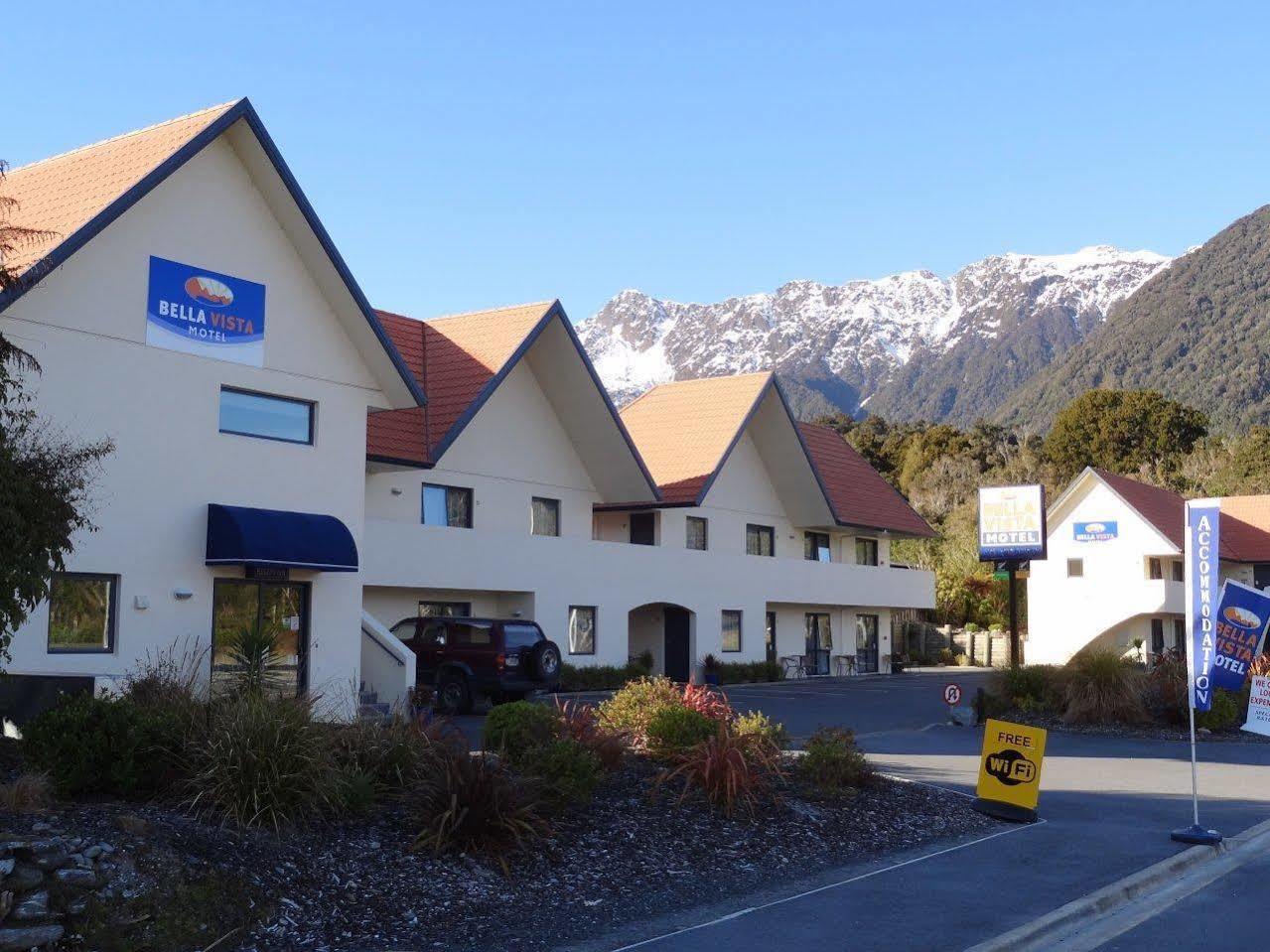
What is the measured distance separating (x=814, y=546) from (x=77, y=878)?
39410 mm

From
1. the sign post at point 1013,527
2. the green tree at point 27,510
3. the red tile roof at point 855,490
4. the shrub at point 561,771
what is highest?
the red tile roof at point 855,490

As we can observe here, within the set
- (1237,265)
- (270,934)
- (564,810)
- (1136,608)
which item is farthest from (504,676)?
(1237,265)

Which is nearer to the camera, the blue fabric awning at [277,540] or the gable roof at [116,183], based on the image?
the gable roof at [116,183]

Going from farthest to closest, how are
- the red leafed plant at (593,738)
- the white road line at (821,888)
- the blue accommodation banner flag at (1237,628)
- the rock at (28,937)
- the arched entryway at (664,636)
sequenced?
1. the arched entryway at (664,636)
2. the blue accommodation banner flag at (1237,628)
3. the red leafed plant at (593,738)
4. the white road line at (821,888)
5. the rock at (28,937)

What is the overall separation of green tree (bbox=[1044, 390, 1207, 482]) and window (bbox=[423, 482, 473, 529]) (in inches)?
2380

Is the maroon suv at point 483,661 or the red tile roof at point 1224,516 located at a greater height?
the red tile roof at point 1224,516

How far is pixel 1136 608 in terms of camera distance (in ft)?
172

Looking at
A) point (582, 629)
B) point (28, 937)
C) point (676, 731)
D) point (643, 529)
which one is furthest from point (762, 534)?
point (28, 937)

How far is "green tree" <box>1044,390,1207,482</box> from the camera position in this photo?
84.1m

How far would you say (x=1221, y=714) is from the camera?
27078 millimetres

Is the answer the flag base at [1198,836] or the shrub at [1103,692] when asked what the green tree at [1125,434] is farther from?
the flag base at [1198,836]

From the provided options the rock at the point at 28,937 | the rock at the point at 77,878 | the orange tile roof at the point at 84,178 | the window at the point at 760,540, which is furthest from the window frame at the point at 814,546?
the rock at the point at 28,937

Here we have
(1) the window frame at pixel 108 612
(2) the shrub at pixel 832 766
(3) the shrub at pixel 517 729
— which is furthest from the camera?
(1) the window frame at pixel 108 612

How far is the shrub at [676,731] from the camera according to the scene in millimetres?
14070
